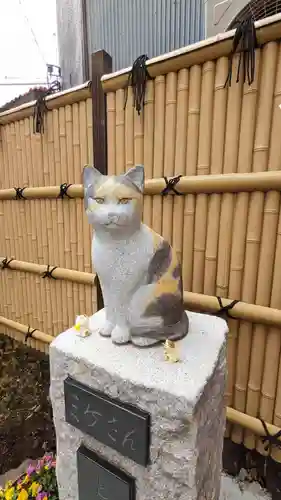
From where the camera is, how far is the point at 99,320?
3.53 feet

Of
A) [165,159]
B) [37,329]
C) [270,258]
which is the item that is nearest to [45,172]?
[165,159]

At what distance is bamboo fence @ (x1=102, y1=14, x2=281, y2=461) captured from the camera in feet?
3.82

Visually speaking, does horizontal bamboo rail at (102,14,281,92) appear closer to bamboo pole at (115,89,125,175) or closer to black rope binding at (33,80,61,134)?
bamboo pole at (115,89,125,175)

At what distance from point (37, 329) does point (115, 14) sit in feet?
8.26

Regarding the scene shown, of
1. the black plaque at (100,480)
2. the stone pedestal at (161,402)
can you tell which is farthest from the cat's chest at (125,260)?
the black plaque at (100,480)

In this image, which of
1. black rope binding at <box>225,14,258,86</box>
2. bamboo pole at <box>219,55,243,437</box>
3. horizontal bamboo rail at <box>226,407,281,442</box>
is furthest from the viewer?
horizontal bamboo rail at <box>226,407,281,442</box>

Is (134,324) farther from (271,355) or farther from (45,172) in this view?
(45,172)

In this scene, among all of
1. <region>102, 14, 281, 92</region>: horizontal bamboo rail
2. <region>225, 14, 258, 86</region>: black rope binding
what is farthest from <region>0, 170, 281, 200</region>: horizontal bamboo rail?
<region>102, 14, 281, 92</region>: horizontal bamboo rail

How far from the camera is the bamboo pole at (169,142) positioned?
1335 mm

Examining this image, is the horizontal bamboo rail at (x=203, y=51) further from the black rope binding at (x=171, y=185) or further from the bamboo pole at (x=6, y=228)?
the bamboo pole at (x=6, y=228)

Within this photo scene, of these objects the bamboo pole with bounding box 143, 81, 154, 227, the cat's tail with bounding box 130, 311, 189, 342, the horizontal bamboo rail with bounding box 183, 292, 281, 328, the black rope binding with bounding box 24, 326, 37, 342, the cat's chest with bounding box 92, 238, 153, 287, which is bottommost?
the black rope binding with bounding box 24, 326, 37, 342

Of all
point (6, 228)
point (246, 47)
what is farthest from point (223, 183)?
point (6, 228)

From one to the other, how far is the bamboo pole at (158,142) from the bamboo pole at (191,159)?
14 cm

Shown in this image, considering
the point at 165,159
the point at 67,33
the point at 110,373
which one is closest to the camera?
the point at 110,373
